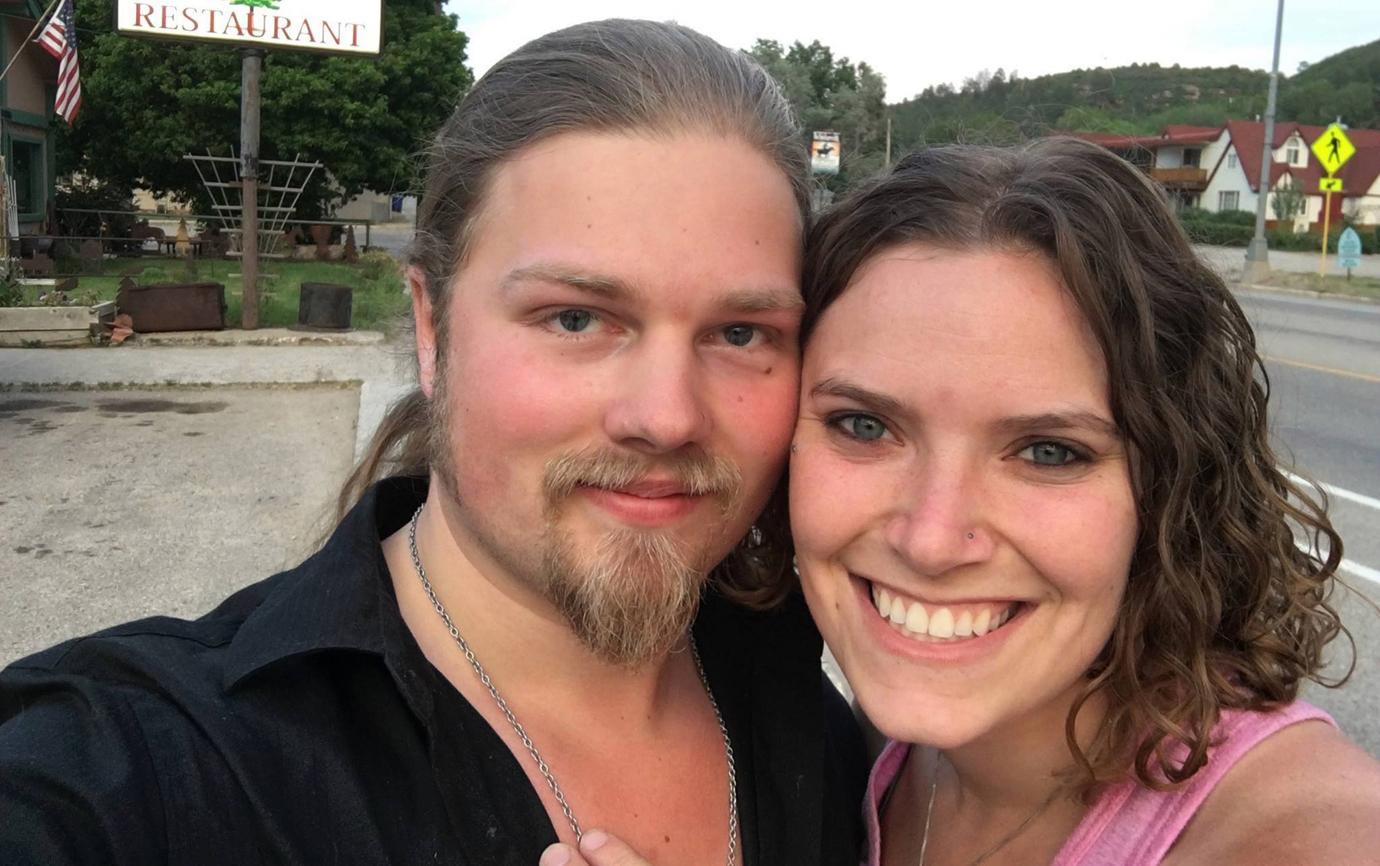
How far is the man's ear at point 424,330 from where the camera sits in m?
1.89

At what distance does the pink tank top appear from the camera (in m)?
1.59

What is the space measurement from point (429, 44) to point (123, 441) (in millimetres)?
22574

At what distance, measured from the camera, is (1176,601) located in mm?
1708

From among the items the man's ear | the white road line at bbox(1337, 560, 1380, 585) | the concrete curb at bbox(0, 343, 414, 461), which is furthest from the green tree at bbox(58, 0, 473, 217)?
the man's ear

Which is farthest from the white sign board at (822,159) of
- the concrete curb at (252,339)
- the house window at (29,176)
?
the house window at (29,176)

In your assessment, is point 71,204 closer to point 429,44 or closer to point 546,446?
point 429,44

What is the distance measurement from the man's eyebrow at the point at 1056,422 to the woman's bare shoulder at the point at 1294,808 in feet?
1.79

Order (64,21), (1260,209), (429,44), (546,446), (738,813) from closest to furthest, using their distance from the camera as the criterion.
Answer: (546,446), (738,813), (64,21), (1260,209), (429,44)

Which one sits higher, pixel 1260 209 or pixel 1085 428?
pixel 1260 209

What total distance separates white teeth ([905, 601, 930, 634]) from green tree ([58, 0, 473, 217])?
25144mm

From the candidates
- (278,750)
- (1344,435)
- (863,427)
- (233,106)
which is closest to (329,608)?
(278,750)

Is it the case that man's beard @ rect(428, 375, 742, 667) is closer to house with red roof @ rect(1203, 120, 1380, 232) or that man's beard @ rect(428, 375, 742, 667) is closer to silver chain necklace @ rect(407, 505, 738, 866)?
silver chain necklace @ rect(407, 505, 738, 866)

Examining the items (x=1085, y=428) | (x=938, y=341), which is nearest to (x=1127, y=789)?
(x=1085, y=428)

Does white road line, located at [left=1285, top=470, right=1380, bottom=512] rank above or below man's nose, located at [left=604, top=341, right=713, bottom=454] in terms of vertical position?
below
